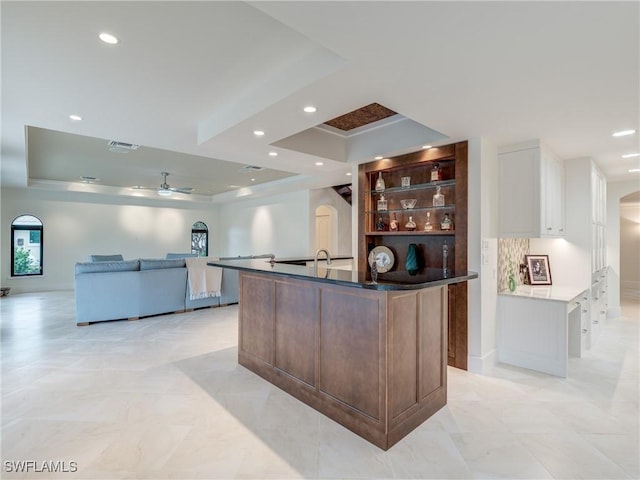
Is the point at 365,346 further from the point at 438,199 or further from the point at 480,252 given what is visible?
the point at 438,199

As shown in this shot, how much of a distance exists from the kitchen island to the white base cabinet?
1.41 m

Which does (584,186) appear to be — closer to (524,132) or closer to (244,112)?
(524,132)

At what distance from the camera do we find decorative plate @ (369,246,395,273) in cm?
430

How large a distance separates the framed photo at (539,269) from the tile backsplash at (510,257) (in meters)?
0.08

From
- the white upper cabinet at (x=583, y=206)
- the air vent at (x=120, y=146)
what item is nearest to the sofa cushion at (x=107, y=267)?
the air vent at (x=120, y=146)

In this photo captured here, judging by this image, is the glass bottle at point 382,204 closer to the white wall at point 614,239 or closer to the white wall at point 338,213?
the white wall at point 338,213

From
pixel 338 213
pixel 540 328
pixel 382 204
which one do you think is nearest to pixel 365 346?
pixel 540 328

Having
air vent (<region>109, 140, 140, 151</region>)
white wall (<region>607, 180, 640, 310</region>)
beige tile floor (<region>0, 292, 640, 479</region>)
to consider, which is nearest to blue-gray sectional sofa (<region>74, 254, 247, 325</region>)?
beige tile floor (<region>0, 292, 640, 479</region>)

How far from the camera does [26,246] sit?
838 centimetres

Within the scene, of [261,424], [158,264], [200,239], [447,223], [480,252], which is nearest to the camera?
[261,424]

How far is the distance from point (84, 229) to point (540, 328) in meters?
10.6

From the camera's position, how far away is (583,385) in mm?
3068

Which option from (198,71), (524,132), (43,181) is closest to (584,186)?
(524,132)

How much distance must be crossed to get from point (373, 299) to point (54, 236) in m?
9.84
